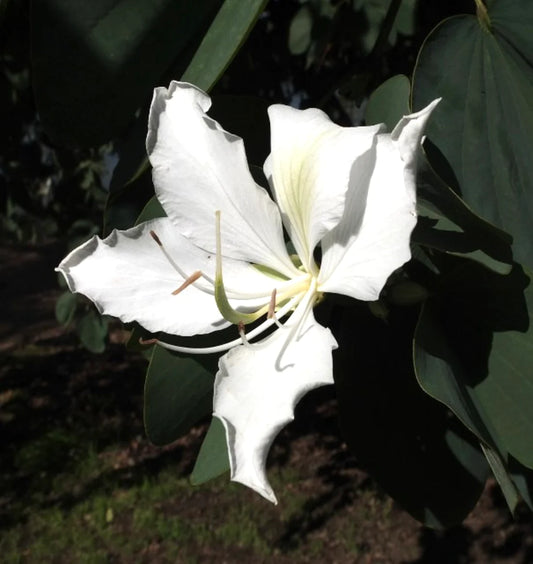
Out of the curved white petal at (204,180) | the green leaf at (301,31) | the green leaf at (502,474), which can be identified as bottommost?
the green leaf at (301,31)

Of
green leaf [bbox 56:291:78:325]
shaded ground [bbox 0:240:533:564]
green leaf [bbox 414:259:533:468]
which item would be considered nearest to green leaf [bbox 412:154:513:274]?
green leaf [bbox 414:259:533:468]

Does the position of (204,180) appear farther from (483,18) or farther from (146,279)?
(483,18)

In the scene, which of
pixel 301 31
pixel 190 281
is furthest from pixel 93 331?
pixel 190 281

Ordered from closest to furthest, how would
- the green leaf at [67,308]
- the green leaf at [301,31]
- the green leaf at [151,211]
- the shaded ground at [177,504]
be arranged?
the green leaf at [151,211]
the green leaf at [301,31]
the green leaf at [67,308]
the shaded ground at [177,504]

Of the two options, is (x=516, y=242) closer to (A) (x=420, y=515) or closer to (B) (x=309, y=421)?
(A) (x=420, y=515)

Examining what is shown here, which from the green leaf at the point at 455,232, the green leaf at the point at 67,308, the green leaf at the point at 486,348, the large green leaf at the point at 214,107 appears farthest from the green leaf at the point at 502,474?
the green leaf at the point at 67,308

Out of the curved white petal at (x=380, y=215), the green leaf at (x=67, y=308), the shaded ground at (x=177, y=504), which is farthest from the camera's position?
the shaded ground at (x=177, y=504)

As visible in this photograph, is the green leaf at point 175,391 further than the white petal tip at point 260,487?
Yes

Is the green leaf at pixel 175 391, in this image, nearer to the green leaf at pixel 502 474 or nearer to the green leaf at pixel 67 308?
the green leaf at pixel 502 474
